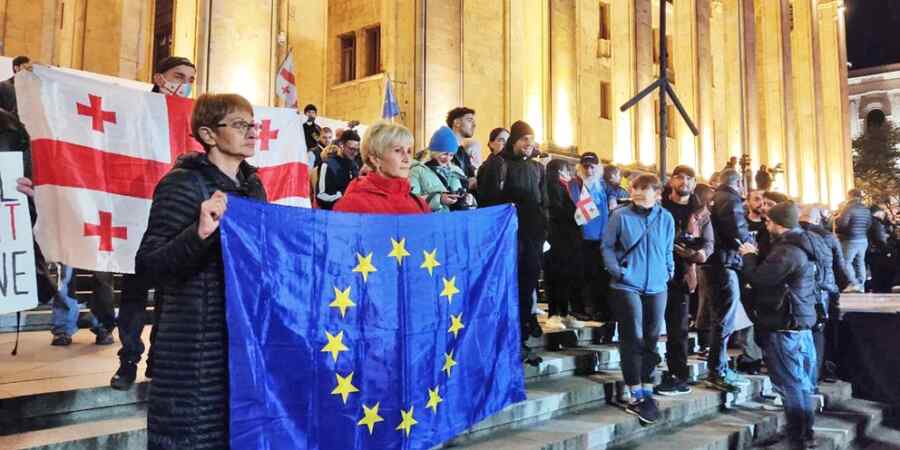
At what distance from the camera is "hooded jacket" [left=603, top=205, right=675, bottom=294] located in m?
6.22

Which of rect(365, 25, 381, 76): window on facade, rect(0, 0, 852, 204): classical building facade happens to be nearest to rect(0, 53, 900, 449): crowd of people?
rect(0, 0, 852, 204): classical building facade

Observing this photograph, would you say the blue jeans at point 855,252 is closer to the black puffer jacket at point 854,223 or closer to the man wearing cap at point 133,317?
the black puffer jacket at point 854,223

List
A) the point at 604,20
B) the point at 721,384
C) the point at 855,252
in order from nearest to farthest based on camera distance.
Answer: the point at 721,384 < the point at 855,252 < the point at 604,20

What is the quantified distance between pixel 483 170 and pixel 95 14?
12.9m

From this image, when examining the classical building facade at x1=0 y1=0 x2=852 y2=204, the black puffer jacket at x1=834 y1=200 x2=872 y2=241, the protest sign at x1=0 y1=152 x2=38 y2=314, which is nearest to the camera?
the protest sign at x1=0 y1=152 x2=38 y2=314

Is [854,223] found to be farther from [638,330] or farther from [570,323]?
[638,330]

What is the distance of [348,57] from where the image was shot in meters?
20.5

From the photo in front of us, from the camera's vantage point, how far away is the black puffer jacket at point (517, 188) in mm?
6727

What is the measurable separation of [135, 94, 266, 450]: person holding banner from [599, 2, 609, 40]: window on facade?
21.7m

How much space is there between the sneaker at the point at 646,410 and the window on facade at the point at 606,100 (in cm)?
1725

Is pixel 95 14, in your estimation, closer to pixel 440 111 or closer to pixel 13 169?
pixel 440 111

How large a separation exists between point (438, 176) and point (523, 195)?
1318 mm

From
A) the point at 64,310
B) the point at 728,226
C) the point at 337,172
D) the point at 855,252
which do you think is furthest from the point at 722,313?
the point at 855,252

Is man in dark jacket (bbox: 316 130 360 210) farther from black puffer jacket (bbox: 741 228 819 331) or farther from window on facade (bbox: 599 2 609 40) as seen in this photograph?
window on facade (bbox: 599 2 609 40)
